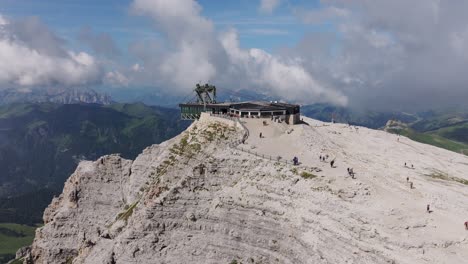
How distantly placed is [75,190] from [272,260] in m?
71.0

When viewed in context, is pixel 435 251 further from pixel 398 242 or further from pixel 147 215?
pixel 147 215

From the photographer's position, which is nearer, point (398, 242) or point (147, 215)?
point (398, 242)

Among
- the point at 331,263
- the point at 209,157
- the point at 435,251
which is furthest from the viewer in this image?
the point at 209,157

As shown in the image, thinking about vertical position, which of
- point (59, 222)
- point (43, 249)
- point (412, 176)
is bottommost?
point (43, 249)

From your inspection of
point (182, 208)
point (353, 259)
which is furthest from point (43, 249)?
point (353, 259)

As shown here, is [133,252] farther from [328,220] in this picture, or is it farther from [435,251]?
[435,251]

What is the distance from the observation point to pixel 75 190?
380 feet

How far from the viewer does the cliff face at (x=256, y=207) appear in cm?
6294

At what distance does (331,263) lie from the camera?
62.3m

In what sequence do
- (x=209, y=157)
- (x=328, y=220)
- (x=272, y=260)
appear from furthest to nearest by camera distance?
(x=209, y=157), (x=272, y=260), (x=328, y=220)

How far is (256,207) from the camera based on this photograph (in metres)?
77.8

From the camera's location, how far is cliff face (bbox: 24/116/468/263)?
6294 centimetres

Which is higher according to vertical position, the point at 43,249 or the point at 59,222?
the point at 59,222

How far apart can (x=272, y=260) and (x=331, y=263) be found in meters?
14.0
